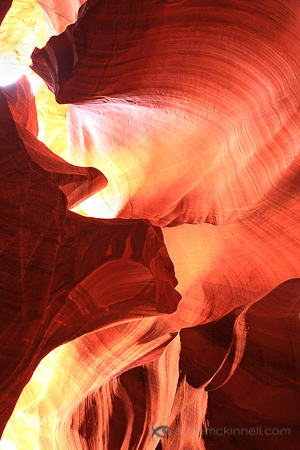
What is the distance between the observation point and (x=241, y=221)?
2.76 m

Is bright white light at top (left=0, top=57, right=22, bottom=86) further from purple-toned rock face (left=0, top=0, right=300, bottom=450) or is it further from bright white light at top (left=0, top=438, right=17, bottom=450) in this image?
bright white light at top (left=0, top=438, right=17, bottom=450)

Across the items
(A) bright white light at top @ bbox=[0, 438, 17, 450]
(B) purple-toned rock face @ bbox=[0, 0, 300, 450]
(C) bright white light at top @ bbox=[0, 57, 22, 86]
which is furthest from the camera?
(C) bright white light at top @ bbox=[0, 57, 22, 86]

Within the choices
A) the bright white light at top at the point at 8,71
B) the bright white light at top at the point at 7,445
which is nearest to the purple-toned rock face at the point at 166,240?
the bright white light at top at the point at 7,445

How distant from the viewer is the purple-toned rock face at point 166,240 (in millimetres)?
2160

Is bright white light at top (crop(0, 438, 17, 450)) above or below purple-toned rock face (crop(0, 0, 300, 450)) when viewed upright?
below

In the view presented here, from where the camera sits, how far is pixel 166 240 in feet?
10.8

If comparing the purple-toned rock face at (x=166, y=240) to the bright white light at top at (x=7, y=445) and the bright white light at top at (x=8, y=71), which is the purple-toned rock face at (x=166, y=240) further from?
the bright white light at top at (x=8, y=71)

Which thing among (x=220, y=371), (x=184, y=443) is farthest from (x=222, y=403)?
(x=184, y=443)

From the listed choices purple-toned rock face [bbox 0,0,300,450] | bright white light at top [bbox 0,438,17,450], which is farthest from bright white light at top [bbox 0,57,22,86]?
bright white light at top [bbox 0,438,17,450]

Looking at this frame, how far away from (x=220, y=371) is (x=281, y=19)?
2.21m

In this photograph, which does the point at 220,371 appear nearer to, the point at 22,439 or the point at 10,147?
the point at 10,147

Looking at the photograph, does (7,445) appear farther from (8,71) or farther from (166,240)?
(8,71)

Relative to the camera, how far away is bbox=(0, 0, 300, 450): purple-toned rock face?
2160mm

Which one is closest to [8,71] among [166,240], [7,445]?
[166,240]
